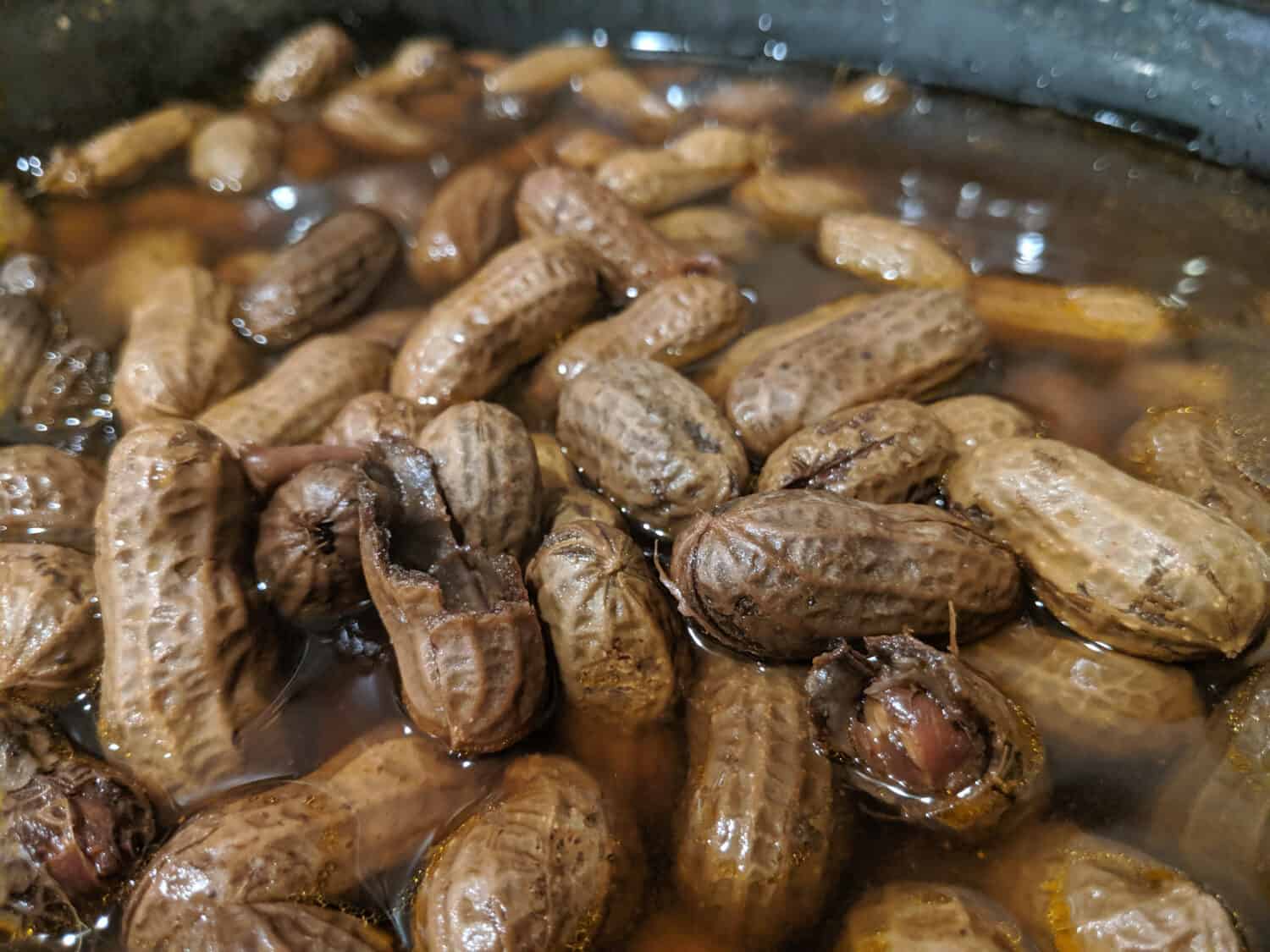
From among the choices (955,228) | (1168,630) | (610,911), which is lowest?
(610,911)

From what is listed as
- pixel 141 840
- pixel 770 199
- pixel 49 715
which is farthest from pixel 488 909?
pixel 770 199

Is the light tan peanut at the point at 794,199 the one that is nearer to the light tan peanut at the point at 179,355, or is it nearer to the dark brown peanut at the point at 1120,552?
the dark brown peanut at the point at 1120,552

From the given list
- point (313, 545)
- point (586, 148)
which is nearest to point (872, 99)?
point (586, 148)

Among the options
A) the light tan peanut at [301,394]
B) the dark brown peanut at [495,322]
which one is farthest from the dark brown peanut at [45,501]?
the dark brown peanut at [495,322]

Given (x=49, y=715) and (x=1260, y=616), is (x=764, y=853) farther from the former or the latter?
(x=49, y=715)

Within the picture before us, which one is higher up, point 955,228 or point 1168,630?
point 955,228

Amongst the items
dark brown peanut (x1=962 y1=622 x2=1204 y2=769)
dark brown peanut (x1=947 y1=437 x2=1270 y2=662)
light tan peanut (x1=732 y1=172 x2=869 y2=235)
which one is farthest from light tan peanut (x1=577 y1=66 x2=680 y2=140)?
dark brown peanut (x1=962 y1=622 x2=1204 y2=769)
